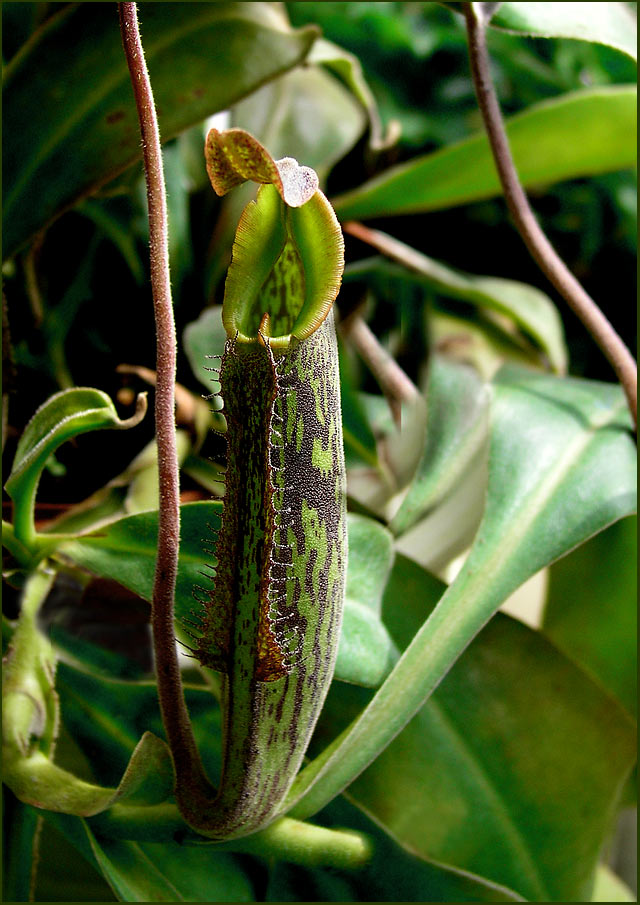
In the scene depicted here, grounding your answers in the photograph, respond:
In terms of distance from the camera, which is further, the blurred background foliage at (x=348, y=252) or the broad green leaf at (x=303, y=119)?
the broad green leaf at (x=303, y=119)

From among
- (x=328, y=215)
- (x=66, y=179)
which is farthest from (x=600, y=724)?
(x=66, y=179)

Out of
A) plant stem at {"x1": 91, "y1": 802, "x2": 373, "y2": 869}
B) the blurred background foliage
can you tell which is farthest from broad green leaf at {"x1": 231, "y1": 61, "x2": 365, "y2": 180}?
plant stem at {"x1": 91, "y1": 802, "x2": 373, "y2": 869}

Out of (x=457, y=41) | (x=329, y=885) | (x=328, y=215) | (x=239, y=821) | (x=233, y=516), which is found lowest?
(x=329, y=885)

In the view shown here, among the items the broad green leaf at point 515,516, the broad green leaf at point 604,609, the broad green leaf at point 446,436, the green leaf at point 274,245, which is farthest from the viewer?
the broad green leaf at point 604,609

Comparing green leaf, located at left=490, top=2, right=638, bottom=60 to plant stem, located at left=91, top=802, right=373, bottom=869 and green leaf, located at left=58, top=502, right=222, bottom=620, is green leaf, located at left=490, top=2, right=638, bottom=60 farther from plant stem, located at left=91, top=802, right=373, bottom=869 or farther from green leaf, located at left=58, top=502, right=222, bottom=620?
plant stem, located at left=91, top=802, right=373, bottom=869

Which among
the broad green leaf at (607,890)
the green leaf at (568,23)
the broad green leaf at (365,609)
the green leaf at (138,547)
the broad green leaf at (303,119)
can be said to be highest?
the green leaf at (568,23)

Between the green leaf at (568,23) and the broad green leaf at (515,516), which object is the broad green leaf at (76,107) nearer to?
the green leaf at (568,23)

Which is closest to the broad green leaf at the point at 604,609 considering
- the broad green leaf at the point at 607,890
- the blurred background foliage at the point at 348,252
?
the blurred background foliage at the point at 348,252

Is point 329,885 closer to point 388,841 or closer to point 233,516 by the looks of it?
point 388,841
